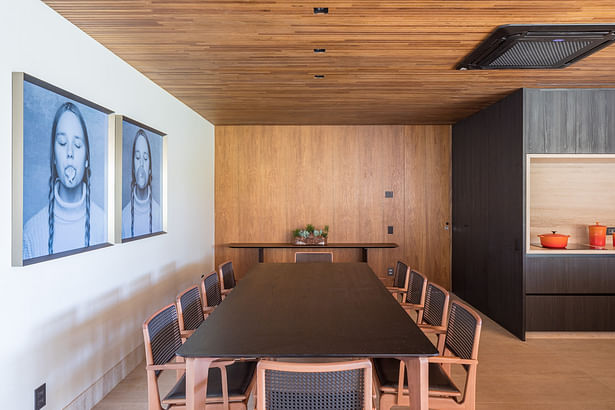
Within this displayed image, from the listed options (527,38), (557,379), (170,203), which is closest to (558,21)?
(527,38)

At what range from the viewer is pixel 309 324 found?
80.7 inches

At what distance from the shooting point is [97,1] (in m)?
2.19

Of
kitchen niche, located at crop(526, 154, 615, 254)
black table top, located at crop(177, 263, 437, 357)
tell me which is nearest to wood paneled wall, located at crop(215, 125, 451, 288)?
kitchen niche, located at crop(526, 154, 615, 254)

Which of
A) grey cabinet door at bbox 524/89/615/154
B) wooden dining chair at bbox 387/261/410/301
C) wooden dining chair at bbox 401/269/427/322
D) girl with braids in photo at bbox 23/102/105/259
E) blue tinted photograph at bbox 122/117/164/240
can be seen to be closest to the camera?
girl with braids in photo at bbox 23/102/105/259

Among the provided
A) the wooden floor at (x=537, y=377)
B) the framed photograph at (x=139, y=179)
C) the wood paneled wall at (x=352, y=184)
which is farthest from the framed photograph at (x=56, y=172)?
the wood paneled wall at (x=352, y=184)

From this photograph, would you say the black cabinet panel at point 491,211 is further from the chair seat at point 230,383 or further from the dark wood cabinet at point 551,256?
the chair seat at point 230,383

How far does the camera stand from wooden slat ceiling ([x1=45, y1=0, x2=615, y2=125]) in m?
2.29

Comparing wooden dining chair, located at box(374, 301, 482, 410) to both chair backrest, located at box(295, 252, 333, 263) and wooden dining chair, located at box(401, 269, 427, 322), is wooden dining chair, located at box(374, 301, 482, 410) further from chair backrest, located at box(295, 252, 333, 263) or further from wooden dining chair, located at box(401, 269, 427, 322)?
chair backrest, located at box(295, 252, 333, 263)

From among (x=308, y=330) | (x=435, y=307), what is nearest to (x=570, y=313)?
(x=435, y=307)

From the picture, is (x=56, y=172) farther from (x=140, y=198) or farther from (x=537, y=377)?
(x=537, y=377)

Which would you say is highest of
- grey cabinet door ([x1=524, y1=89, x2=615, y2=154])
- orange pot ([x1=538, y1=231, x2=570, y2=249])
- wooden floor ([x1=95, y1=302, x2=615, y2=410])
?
grey cabinet door ([x1=524, y1=89, x2=615, y2=154])

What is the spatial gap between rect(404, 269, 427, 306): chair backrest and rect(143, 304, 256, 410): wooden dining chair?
4.57 feet

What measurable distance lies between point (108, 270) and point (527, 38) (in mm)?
3399

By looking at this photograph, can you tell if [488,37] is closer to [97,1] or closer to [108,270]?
[97,1]
